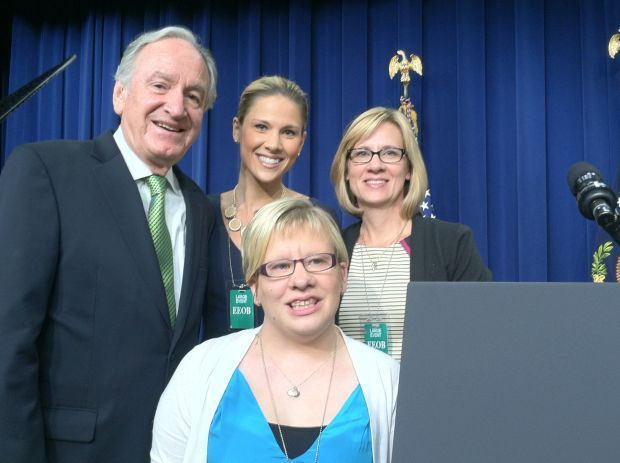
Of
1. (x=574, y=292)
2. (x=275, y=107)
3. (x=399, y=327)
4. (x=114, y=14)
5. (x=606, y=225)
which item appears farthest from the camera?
(x=114, y=14)

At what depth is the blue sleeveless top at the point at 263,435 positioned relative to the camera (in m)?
1.32

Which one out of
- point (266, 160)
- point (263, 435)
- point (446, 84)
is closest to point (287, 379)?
point (263, 435)

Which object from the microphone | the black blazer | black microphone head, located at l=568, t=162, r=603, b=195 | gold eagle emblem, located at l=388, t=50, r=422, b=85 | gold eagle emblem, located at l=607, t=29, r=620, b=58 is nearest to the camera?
the microphone

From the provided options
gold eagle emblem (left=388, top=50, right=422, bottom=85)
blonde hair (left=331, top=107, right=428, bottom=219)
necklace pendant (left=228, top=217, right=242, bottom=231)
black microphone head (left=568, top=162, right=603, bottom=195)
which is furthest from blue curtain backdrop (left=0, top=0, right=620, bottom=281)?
black microphone head (left=568, top=162, right=603, bottom=195)

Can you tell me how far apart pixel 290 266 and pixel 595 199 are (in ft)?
2.04

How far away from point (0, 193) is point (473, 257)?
4.13 feet

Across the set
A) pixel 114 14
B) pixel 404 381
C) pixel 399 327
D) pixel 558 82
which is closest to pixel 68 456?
pixel 399 327

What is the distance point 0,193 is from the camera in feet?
4.78

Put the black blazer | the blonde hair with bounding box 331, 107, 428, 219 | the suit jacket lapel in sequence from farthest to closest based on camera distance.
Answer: the blonde hair with bounding box 331, 107, 428, 219, the black blazer, the suit jacket lapel

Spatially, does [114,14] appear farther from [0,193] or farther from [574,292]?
[574,292]

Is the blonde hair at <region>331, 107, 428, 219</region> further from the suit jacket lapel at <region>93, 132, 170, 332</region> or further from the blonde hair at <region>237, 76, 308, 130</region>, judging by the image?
the suit jacket lapel at <region>93, 132, 170, 332</region>

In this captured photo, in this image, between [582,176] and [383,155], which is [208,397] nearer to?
[582,176]

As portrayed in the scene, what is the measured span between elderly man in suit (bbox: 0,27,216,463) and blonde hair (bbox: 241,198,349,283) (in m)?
0.26

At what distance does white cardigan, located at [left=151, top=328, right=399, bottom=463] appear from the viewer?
4.46ft
